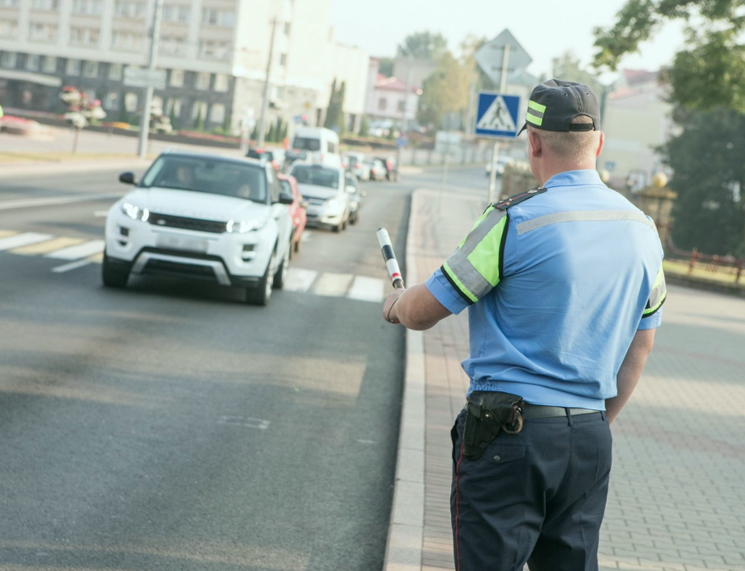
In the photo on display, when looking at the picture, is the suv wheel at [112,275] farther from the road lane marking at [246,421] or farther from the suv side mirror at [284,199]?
the road lane marking at [246,421]

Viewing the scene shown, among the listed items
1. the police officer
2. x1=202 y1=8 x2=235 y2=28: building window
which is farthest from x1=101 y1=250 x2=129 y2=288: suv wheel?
x1=202 y1=8 x2=235 y2=28: building window

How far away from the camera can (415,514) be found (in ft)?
18.6

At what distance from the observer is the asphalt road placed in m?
5.09

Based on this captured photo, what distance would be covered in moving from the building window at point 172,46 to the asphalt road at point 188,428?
81320mm

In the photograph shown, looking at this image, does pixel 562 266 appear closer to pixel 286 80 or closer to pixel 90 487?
pixel 90 487

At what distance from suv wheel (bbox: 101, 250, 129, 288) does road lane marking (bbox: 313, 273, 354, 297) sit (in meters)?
3.20

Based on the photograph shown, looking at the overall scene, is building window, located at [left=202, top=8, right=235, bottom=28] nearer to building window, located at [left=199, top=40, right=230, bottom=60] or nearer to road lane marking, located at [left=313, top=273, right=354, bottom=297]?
building window, located at [left=199, top=40, right=230, bottom=60]

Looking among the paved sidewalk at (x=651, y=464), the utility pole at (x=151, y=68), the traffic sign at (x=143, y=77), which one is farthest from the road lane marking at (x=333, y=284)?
the utility pole at (x=151, y=68)

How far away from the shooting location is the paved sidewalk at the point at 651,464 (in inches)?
212

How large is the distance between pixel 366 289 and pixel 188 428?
947cm

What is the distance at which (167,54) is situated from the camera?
92.9 meters

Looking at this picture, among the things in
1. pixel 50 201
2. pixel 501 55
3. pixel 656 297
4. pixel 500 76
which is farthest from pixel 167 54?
pixel 656 297

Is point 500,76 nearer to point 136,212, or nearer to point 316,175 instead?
point 136,212

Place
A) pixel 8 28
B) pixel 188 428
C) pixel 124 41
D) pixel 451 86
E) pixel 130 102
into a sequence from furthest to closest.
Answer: pixel 451 86, pixel 8 28, pixel 124 41, pixel 130 102, pixel 188 428
